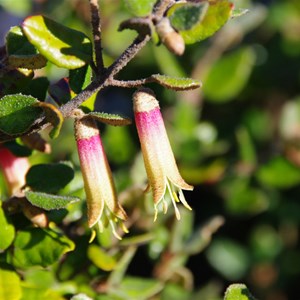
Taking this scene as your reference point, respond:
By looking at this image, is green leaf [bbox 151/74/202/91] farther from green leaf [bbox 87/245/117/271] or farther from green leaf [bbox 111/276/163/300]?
green leaf [bbox 111/276/163/300]

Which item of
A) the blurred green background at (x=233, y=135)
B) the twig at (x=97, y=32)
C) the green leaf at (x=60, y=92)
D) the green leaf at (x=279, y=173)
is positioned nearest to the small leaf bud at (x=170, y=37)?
the twig at (x=97, y=32)

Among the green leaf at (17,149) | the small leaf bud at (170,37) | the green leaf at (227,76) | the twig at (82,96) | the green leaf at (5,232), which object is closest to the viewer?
the small leaf bud at (170,37)

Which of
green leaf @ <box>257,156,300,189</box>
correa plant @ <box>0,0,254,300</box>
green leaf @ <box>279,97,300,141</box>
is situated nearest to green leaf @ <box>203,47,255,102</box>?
green leaf @ <box>279,97,300,141</box>

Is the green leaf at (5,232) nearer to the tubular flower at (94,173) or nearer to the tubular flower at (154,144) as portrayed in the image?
the tubular flower at (94,173)

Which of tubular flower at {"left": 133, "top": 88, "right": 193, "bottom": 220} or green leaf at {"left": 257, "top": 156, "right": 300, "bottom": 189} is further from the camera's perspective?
green leaf at {"left": 257, "top": 156, "right": 300, "bottom": 189}

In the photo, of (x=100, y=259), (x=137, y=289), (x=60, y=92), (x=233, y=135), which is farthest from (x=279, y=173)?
(x=60, y=92)

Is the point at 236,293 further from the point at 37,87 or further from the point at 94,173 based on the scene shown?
the point at 37,87
